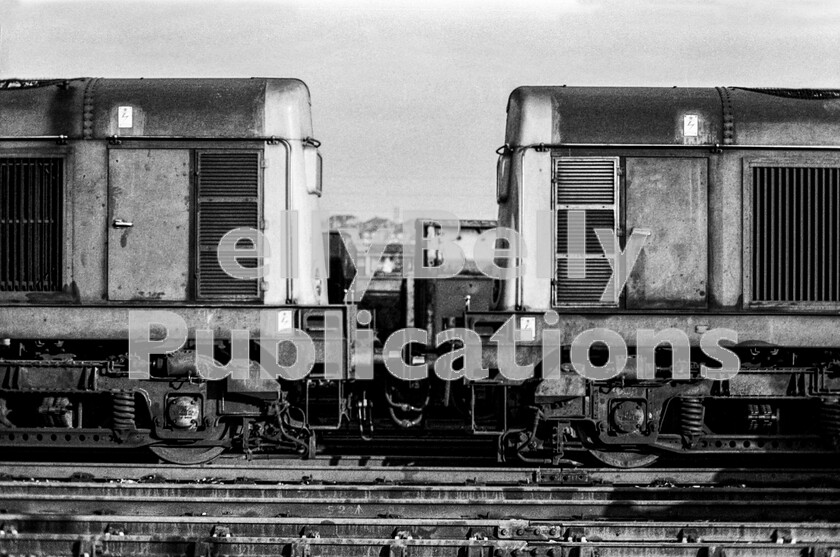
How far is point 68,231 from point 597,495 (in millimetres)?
5486

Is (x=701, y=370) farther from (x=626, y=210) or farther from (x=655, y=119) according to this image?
(x=655, y=119)

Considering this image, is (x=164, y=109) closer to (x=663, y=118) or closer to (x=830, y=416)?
(x=663, y=118)

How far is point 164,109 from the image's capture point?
31.9ft

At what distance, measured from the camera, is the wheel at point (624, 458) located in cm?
962

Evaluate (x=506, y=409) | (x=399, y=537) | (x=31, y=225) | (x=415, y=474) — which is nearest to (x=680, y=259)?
(x=506, y=409)

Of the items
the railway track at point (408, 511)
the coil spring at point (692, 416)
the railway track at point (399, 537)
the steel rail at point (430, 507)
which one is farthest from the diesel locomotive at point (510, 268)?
the railway track at point (399, 537)

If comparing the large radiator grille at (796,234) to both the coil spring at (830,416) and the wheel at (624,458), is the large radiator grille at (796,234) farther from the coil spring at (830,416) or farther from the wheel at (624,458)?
the wheel at (624,458)

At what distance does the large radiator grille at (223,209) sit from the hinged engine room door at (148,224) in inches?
5.8

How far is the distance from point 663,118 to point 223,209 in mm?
4301

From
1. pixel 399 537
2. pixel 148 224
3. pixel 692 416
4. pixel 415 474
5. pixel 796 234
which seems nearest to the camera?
pixel 399 537

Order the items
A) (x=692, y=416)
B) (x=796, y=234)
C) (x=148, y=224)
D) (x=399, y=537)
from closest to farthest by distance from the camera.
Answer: (x=399, y=537), (x=692, y=416), (x=796, y=234), (x=148, y=224)

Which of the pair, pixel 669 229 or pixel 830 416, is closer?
pixel 830 416

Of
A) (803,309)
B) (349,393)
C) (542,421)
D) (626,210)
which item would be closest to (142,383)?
(349,393)

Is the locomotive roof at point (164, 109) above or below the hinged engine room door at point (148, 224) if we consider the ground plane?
above
